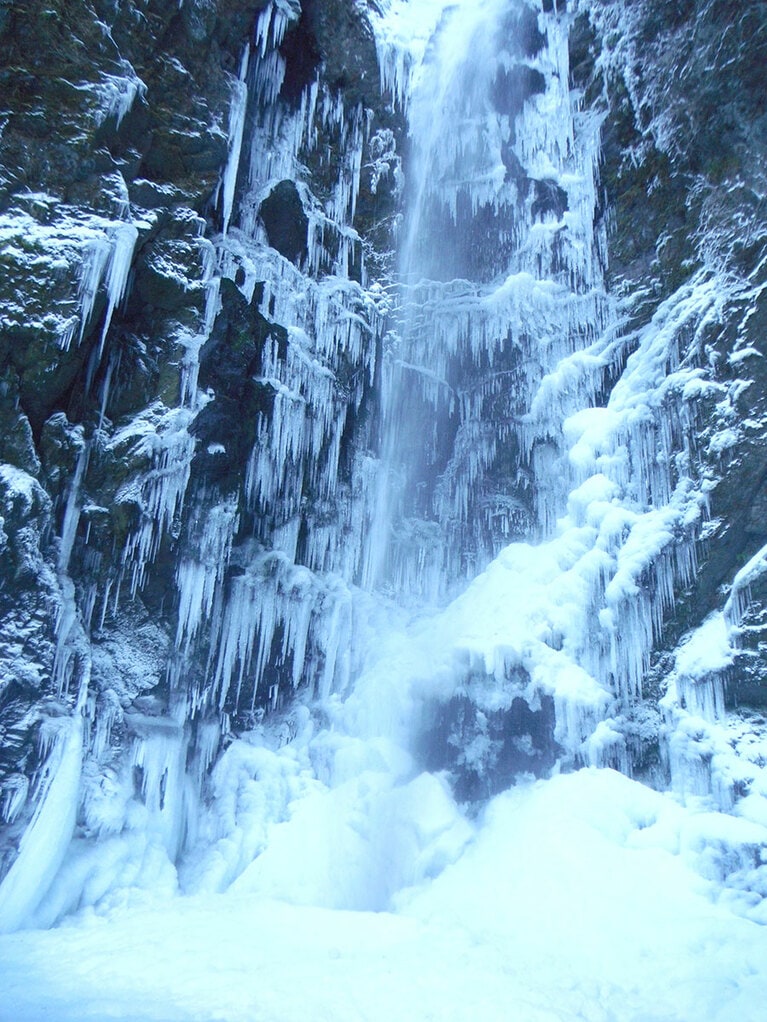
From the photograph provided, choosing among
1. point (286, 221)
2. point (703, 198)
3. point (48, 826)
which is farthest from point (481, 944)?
point (286, 221)

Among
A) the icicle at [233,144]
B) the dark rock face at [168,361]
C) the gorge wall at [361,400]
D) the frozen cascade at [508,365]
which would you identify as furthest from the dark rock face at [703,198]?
the icicle at [233,144]

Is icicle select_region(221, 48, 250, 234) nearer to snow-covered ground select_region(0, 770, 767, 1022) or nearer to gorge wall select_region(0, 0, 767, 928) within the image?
gorge wall select_region(0, 0, 767, 928)

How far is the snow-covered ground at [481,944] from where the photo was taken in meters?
6.12

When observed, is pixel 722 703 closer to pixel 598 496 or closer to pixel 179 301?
A: pixel 598 496

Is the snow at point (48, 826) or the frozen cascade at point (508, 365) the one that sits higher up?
the frozen cascade at point (508, 365)

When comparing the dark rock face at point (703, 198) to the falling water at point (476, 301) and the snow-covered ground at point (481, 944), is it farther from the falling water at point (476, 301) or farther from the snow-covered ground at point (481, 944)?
the snow-covered ground at point (481, 944)

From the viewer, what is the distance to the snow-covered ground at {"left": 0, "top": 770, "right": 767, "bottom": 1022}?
Result: 241 inches

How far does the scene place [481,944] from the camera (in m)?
7.64

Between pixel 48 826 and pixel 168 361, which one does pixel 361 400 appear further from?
pixel 48 826

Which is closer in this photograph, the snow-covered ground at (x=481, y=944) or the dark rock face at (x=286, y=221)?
the snow-covered ground at (x=481, y=944)

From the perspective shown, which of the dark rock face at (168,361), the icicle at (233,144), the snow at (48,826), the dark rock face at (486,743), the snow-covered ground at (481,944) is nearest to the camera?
the snow-covered ground at (481,944)

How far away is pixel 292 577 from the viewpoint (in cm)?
1262

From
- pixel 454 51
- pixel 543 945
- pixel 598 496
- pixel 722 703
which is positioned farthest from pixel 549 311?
pixel 543 945

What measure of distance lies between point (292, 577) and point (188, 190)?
247 inches
